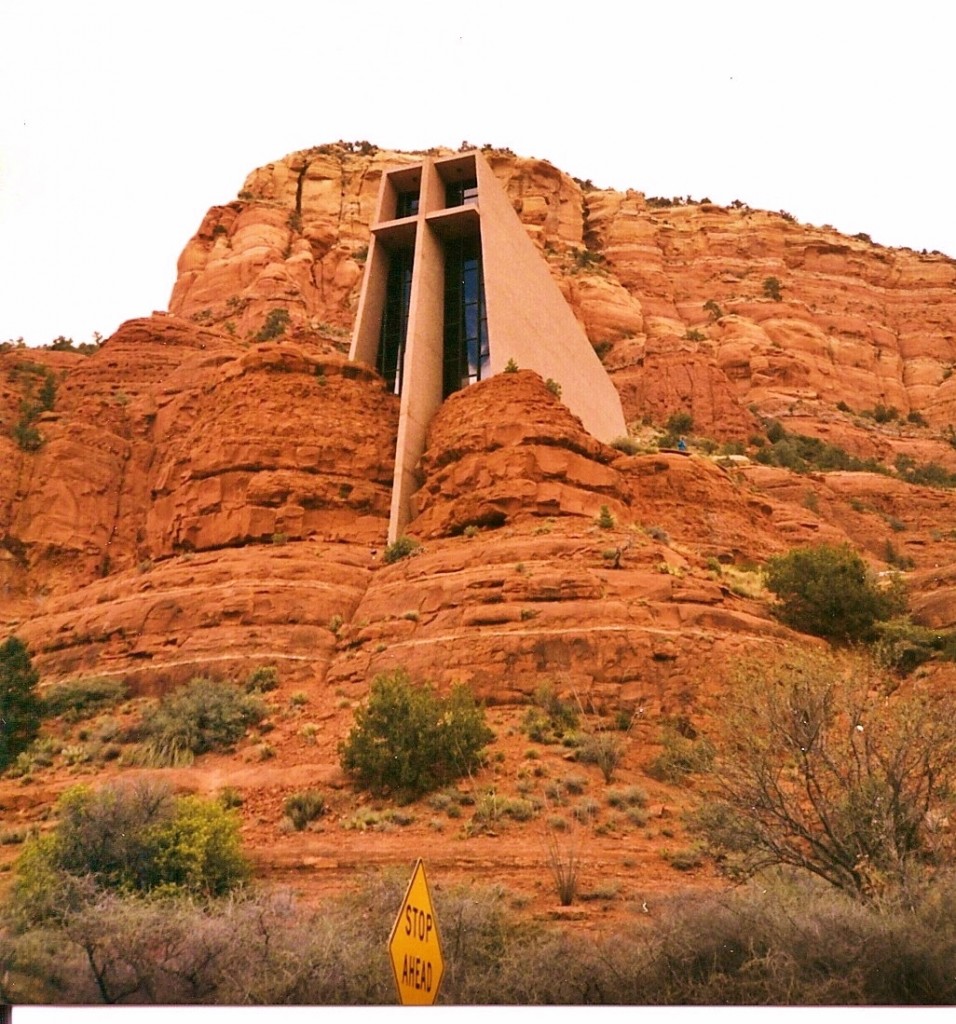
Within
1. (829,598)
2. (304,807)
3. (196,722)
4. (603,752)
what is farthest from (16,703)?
(829,598)

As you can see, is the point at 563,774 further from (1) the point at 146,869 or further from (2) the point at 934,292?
(2) the point at 934,292

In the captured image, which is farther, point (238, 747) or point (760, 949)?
point (238, 747)

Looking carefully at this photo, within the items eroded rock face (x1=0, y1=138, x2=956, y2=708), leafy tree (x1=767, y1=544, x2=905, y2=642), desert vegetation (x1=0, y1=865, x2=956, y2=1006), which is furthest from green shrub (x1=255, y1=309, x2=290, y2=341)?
desert vegetation (x1=0, y1=865, x2=956, y2=1006)

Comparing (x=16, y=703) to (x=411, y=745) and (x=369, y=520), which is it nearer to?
(x=411, y=745)

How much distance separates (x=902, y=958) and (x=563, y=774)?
21.7ft

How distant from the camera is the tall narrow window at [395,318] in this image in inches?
1248

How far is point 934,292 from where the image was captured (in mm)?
66250

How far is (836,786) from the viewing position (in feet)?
44.2

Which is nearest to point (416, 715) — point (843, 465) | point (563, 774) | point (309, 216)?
point (563, 774)

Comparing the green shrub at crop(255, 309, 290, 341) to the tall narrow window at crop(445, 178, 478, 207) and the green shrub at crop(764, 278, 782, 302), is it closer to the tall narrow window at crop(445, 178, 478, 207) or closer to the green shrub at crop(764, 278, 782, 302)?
the tall narrow window at crop(445, 178, 478, 207)

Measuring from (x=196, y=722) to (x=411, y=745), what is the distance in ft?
14.6

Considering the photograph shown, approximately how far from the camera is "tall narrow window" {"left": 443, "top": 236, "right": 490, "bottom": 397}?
2970 cm

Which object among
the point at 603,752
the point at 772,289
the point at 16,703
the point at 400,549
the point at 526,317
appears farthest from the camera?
the point at 772,289

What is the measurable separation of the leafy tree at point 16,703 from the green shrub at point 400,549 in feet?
23.8
